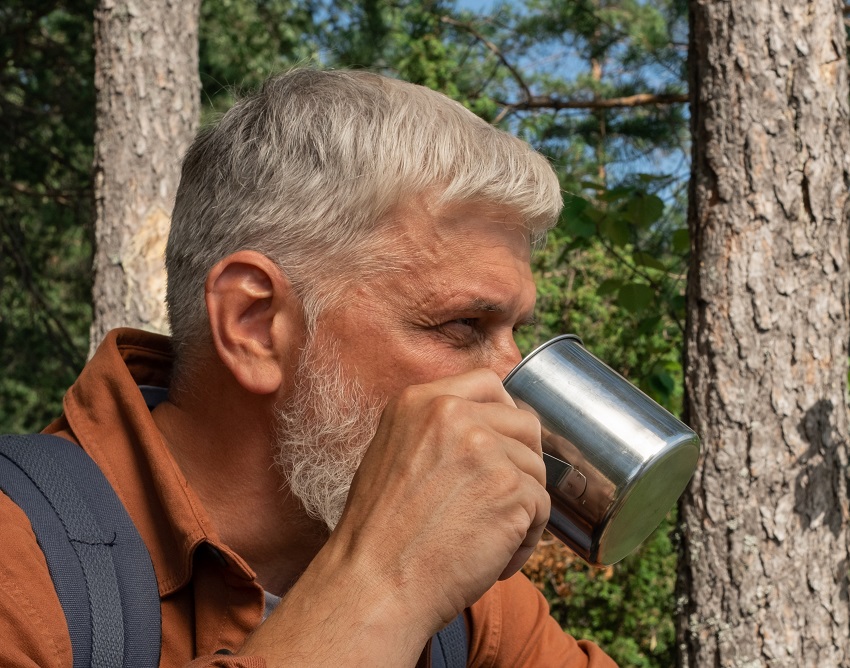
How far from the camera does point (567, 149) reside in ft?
24.5

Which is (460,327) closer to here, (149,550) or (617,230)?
(149,550)

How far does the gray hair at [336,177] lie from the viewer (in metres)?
1.92

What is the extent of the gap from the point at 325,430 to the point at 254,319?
268mm

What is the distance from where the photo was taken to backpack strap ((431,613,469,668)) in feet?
6.44

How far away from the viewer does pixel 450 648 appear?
1.99 metres

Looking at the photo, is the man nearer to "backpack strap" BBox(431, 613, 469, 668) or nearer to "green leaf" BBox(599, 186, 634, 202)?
"backpack strap" BBox(431, 613, 469, 668)

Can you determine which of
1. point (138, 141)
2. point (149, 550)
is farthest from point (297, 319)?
point (138, 141)

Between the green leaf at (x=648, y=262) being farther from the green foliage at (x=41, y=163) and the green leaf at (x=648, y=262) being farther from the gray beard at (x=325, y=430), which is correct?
the green foliage at (x=41, y=163)

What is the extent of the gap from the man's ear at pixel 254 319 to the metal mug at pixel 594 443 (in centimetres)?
54

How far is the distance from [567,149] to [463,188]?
5.75m

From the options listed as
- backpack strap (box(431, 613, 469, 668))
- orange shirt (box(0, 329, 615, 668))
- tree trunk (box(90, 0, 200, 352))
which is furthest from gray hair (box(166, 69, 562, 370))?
tree trunk (box(90, 0, 200, 352))

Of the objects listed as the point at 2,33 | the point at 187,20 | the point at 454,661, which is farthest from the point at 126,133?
the point at 2,33

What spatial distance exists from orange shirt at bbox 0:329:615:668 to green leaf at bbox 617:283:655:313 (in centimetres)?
255

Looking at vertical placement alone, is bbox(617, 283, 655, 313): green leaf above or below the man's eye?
below
